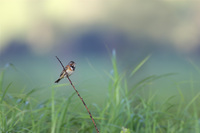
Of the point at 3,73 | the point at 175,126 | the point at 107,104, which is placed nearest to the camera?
the point at 3,73

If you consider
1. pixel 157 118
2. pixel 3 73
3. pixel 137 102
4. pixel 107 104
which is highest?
pixel 3 73

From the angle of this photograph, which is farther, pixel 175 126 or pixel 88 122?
pixel 175 126

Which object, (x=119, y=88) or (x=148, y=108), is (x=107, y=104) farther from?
(x=148, y=108)

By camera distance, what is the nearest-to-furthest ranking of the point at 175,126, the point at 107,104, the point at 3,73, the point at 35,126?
1. the point at 35,126
2. the point at 3,73
3. the point at 107,104
4. the point at 175,126

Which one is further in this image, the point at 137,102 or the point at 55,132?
the point at 137,102

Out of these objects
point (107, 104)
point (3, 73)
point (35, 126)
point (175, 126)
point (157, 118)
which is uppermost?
point (3, 73)

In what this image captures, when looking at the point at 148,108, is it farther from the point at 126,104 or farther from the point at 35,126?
the point at 35,126

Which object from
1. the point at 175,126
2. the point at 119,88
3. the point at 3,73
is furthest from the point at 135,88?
the point at 3,73

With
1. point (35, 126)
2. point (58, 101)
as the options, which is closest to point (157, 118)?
point (58, 101)

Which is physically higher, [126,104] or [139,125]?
[126,104]
